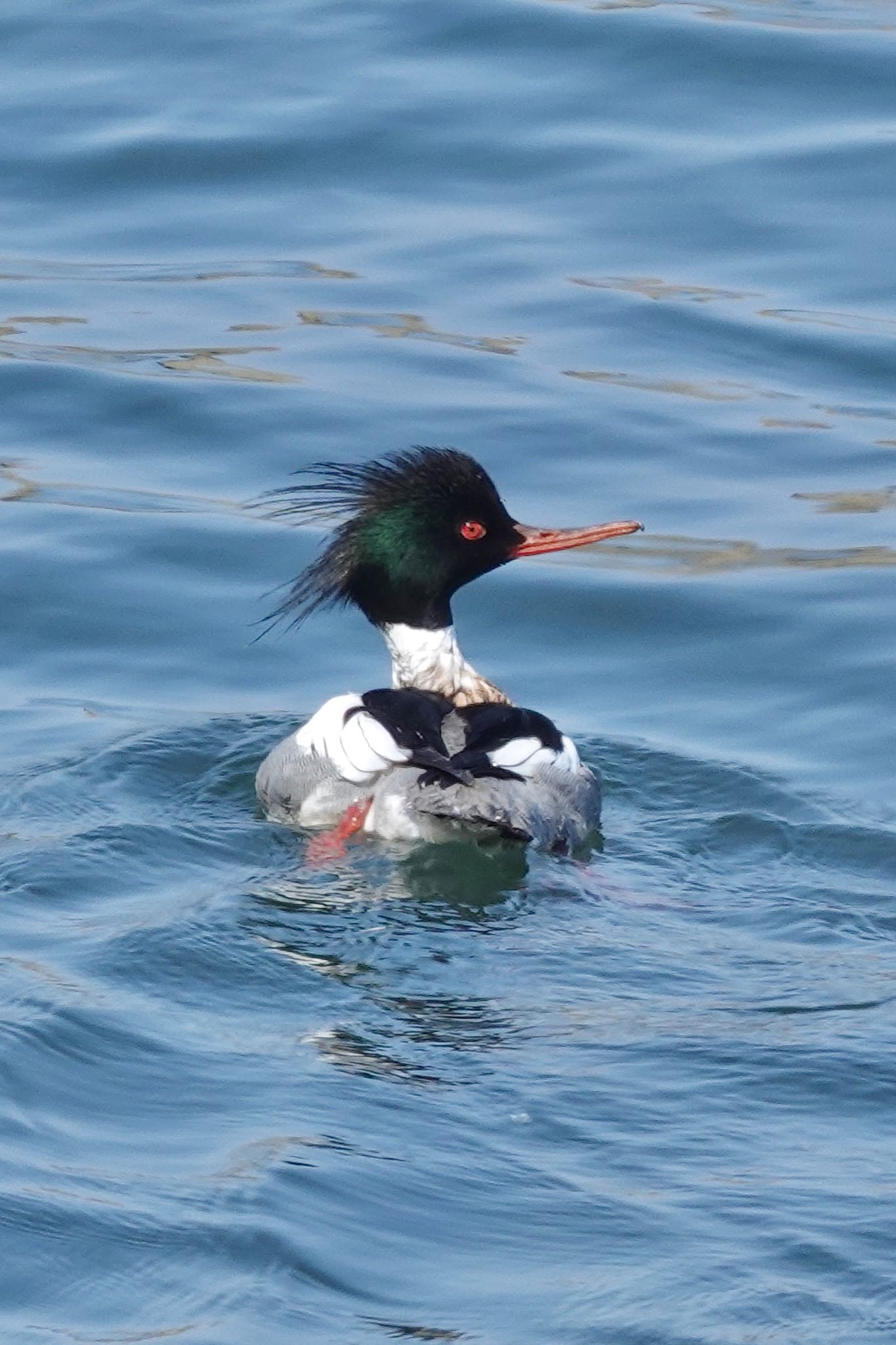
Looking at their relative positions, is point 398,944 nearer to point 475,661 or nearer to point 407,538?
point 407,538

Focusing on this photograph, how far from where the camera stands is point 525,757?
6645 mm

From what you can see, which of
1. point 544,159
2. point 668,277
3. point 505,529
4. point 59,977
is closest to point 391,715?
point 505,529

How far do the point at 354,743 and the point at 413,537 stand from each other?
0.84 m

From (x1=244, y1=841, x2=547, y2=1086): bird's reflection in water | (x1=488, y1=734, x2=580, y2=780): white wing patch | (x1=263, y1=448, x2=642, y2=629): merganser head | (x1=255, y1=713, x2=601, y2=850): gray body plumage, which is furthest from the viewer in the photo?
(x1=263, y1=448, x2=642, y2=629): merganser head

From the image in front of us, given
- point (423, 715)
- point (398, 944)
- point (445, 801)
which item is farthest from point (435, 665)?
point (398, 944)

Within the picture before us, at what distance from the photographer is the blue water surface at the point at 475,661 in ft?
14.9

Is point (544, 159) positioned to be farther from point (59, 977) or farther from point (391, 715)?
point (59, 977)

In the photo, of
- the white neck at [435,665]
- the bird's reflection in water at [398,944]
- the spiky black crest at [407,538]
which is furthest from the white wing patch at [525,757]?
the spiky black crest at [407,538]

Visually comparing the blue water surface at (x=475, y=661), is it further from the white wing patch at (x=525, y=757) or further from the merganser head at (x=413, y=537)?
the merganser head at (x=413, y=537)

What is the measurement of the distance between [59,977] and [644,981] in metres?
1.42

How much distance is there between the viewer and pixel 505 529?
7.44m

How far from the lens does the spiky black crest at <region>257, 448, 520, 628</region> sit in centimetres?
724

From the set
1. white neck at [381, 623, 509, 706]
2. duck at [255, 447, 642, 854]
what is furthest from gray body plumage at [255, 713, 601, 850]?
white neck at [381, 623, 509, 706]

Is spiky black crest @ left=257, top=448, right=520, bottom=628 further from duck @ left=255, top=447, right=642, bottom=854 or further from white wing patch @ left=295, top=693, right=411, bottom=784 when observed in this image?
white wing patch @ left=295, top=693, right=411, bottom=784
